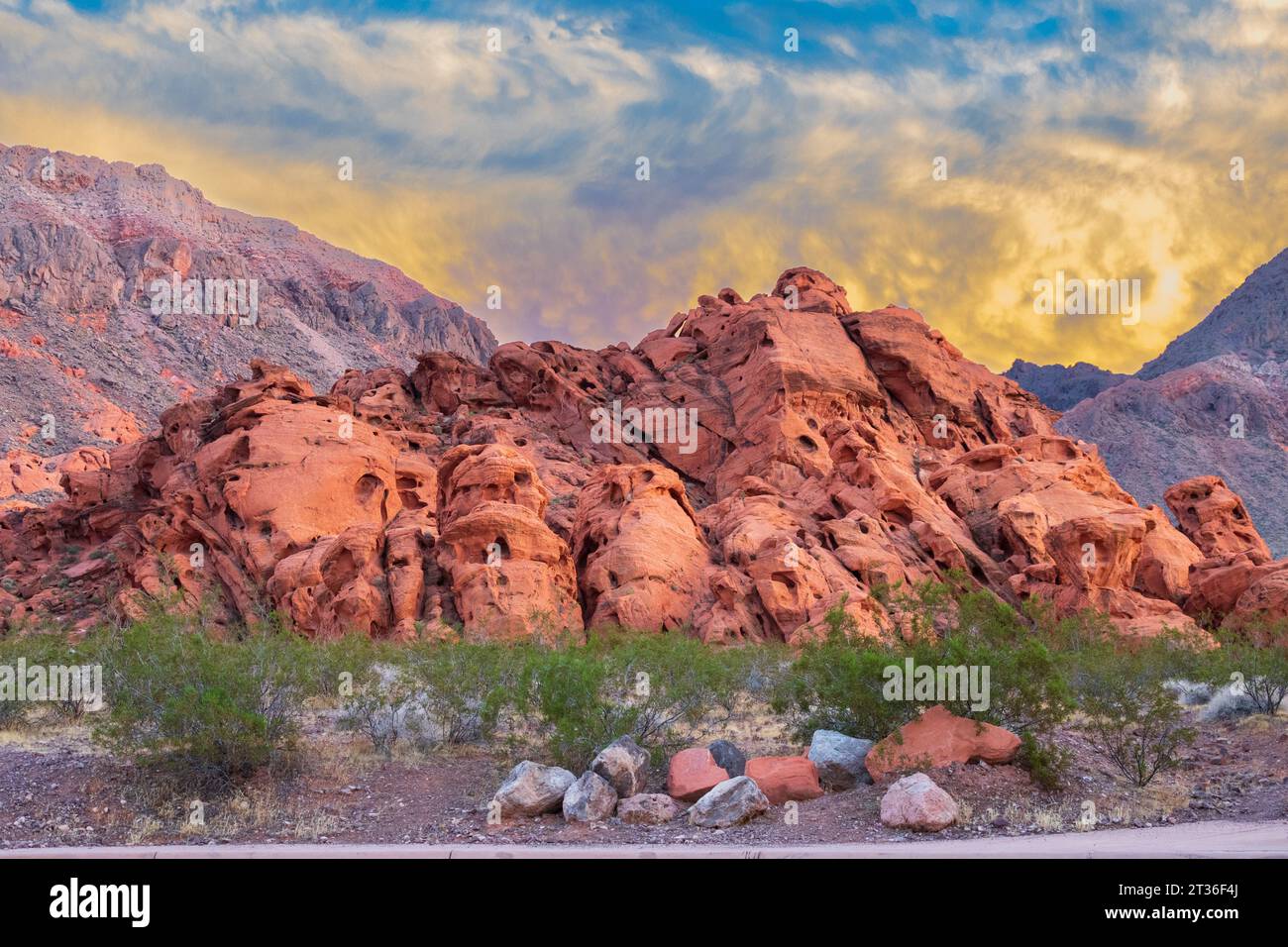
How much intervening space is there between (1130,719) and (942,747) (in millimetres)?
3188

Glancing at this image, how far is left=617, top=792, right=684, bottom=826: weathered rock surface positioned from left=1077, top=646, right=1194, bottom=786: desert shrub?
654 centimetres

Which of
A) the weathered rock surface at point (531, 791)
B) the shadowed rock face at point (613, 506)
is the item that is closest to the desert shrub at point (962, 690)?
the weathered rock surface at point (531, 791)

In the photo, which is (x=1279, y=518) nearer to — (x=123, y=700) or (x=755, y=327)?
(x=755, y=327)

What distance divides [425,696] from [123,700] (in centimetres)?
577

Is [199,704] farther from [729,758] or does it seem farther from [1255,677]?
[1255,677]

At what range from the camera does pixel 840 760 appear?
13797 mm

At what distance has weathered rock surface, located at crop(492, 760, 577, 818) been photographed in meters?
12.8

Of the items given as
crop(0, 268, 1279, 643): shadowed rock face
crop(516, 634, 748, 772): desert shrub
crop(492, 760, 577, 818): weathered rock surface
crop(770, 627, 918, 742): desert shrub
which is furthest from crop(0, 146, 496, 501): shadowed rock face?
crop(492, 760, 577, 818): weathered rock surface

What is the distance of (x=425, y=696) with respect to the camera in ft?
62.4

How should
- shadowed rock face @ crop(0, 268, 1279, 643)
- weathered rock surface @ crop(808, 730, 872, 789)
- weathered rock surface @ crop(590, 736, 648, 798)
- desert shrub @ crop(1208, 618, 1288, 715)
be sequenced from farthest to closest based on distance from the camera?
shadowed rock face @ crop(0, 268, 1279, 643) → desert shrub @ crop(1208, 618, 1288, 715) → weathered rock surface @ crop(808, 730, 872, 789) → weathered rock surface @ crop(590, 736, 648, 798)

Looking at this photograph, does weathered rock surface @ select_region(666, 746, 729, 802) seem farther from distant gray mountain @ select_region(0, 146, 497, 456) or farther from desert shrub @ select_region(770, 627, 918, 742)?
distant gray mountain @ select_region(0, 146, 497, 456)

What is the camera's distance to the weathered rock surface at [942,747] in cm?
1330

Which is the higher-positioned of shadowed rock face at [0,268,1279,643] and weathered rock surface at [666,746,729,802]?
shadowed rock face at [0,268,1279,643]

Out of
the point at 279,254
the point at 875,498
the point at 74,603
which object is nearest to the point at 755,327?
the point at 875,498
